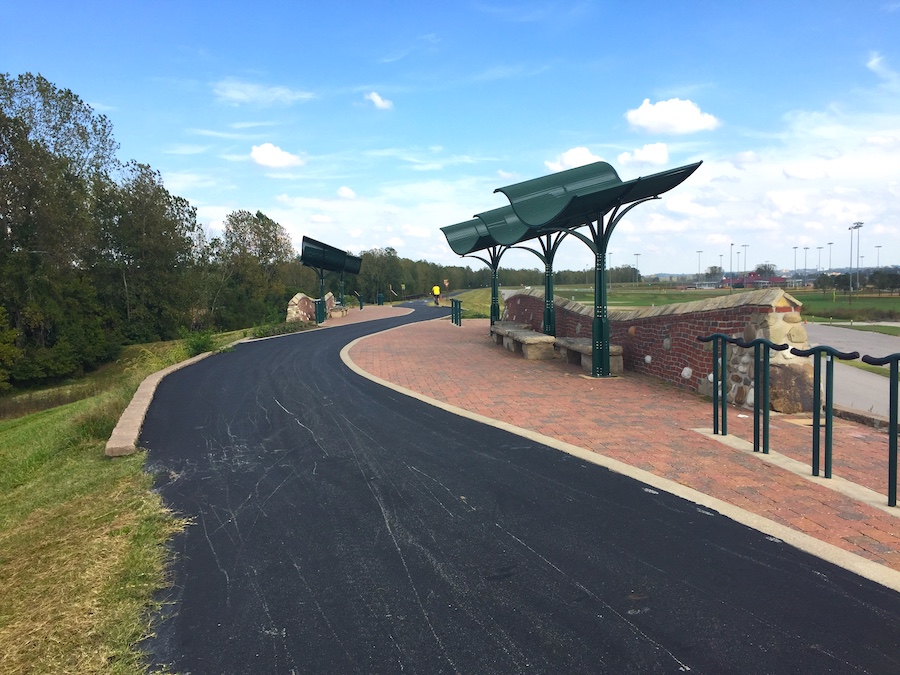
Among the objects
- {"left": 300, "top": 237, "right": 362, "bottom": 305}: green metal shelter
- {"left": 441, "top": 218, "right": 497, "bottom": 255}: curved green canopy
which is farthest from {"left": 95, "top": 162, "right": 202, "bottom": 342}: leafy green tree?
{"left": 441, "top": 218, "right": 497, "bottom": 255}: curved green canopy

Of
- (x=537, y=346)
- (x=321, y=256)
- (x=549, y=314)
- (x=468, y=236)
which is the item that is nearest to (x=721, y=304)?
(x=537, y=346)

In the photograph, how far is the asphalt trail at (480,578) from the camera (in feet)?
9.14

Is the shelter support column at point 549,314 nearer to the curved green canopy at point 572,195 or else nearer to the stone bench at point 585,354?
the stone bench at point 585,354

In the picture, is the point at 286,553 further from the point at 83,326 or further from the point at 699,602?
the point at 83,326

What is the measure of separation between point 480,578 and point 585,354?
27.1ft

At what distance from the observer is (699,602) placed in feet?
10.5

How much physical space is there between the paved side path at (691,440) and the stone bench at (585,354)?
0.89 feet

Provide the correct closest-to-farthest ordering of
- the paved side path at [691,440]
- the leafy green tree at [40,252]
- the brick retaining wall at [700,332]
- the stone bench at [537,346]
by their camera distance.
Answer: the paved side path at [691,440], the brick retaining wall at [700,332], the stone bench at [537,346], the leafy green tree at [40,252]

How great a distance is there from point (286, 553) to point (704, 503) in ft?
10.3

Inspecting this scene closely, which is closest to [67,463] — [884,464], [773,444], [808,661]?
[808,661]

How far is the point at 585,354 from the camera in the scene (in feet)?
37.1

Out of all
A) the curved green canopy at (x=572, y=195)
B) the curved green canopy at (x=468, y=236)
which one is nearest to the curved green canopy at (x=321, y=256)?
the curved green canopy at (x=468, y=236)

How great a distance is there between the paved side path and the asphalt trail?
547mm

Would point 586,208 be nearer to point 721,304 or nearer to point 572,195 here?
point 572,195
